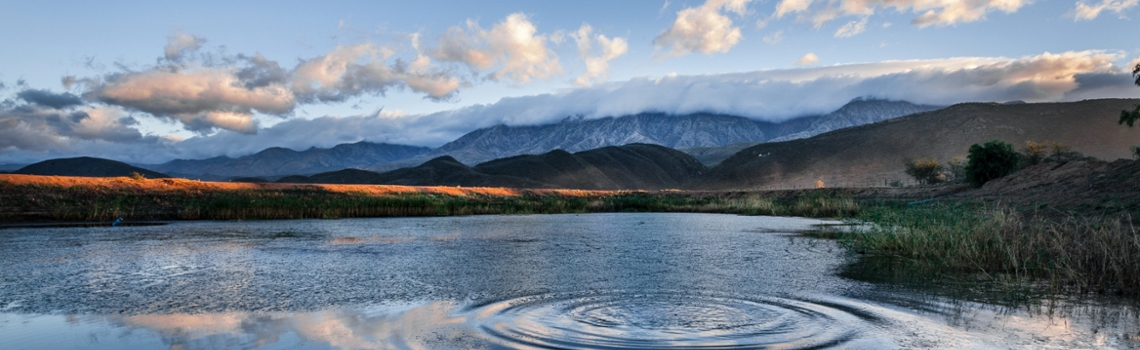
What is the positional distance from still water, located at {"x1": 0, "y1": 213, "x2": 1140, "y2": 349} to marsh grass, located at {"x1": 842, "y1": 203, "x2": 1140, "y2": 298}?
126 centimetres

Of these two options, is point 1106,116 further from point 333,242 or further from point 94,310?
point 94,310

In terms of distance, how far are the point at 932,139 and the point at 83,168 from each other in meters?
173

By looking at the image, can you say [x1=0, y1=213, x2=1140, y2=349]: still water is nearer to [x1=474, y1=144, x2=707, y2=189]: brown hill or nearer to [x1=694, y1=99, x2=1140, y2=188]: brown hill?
[x1=694, y1=99, x2=1140, y2=188]: brown hill

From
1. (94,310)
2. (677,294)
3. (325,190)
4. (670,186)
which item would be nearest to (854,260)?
(677,294)

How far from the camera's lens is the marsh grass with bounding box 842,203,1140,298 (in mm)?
9266

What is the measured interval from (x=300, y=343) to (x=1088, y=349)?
6851 millimetres

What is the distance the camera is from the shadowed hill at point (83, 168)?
445 ft

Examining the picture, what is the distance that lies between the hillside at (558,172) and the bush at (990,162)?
73.1 metres

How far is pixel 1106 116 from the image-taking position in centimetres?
9538

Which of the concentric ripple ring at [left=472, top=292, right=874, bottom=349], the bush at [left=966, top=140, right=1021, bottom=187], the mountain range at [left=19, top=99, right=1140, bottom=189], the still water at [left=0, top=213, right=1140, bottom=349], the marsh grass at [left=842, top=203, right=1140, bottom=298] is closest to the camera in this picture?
the concentric ripple ring at [left=472, top=292, right=874, bottom=349]

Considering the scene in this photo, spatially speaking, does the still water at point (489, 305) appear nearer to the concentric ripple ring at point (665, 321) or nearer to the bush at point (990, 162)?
the concentric ripple ring at point (665, 321)

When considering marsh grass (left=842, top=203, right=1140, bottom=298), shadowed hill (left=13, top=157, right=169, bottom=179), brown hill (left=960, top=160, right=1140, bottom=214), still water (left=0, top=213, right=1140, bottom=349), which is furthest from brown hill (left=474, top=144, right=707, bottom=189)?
still water (left=0, top=213, right=1140, bottom=349)

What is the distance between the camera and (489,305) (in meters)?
7.98

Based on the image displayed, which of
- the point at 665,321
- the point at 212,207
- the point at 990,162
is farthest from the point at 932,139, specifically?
the point at 665,321
